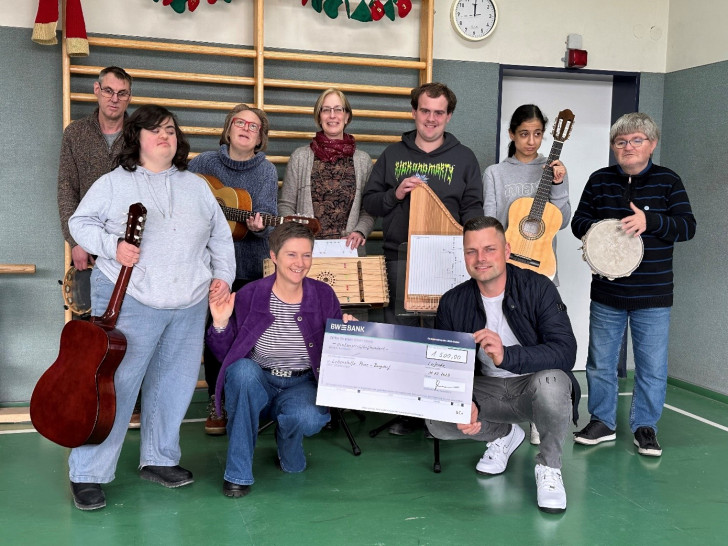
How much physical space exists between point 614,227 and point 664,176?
396 mm

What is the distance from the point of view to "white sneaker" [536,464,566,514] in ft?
10.3

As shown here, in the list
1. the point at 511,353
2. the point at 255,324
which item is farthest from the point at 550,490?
the point at 255,324

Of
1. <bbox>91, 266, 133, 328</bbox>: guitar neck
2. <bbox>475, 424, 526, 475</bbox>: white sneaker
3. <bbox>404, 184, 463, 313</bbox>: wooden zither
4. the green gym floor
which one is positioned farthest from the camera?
<bbox>404, 184, 463, 313</bbox>: wooden zither

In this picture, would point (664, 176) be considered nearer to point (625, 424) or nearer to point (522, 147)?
point (522, 147)

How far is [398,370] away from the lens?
3.28m

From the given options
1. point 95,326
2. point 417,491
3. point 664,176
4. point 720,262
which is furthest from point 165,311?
point 720,262

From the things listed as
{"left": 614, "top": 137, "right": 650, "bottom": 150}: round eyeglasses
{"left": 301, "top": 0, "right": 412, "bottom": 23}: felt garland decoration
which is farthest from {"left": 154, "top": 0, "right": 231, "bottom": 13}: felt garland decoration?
{"left": 614, "top": 137, "right": 650, "bottom": 150}: round eyeglasses

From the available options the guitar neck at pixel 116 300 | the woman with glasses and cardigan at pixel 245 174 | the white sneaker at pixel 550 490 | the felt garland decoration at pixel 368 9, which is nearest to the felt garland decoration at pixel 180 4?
the felt garland decoration at pixel 368 9

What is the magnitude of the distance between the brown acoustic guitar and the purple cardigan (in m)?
0.49

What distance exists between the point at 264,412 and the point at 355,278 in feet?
3.02

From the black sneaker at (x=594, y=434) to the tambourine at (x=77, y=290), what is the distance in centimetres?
260

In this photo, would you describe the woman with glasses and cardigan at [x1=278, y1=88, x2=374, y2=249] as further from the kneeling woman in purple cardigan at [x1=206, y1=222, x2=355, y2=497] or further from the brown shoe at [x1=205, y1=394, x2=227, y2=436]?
the brown shoe at [x1=205, y1=394, x2=227, y2=436]

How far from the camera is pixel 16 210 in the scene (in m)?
Answer: 4.62

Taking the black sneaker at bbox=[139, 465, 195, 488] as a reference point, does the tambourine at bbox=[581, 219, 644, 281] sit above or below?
above
